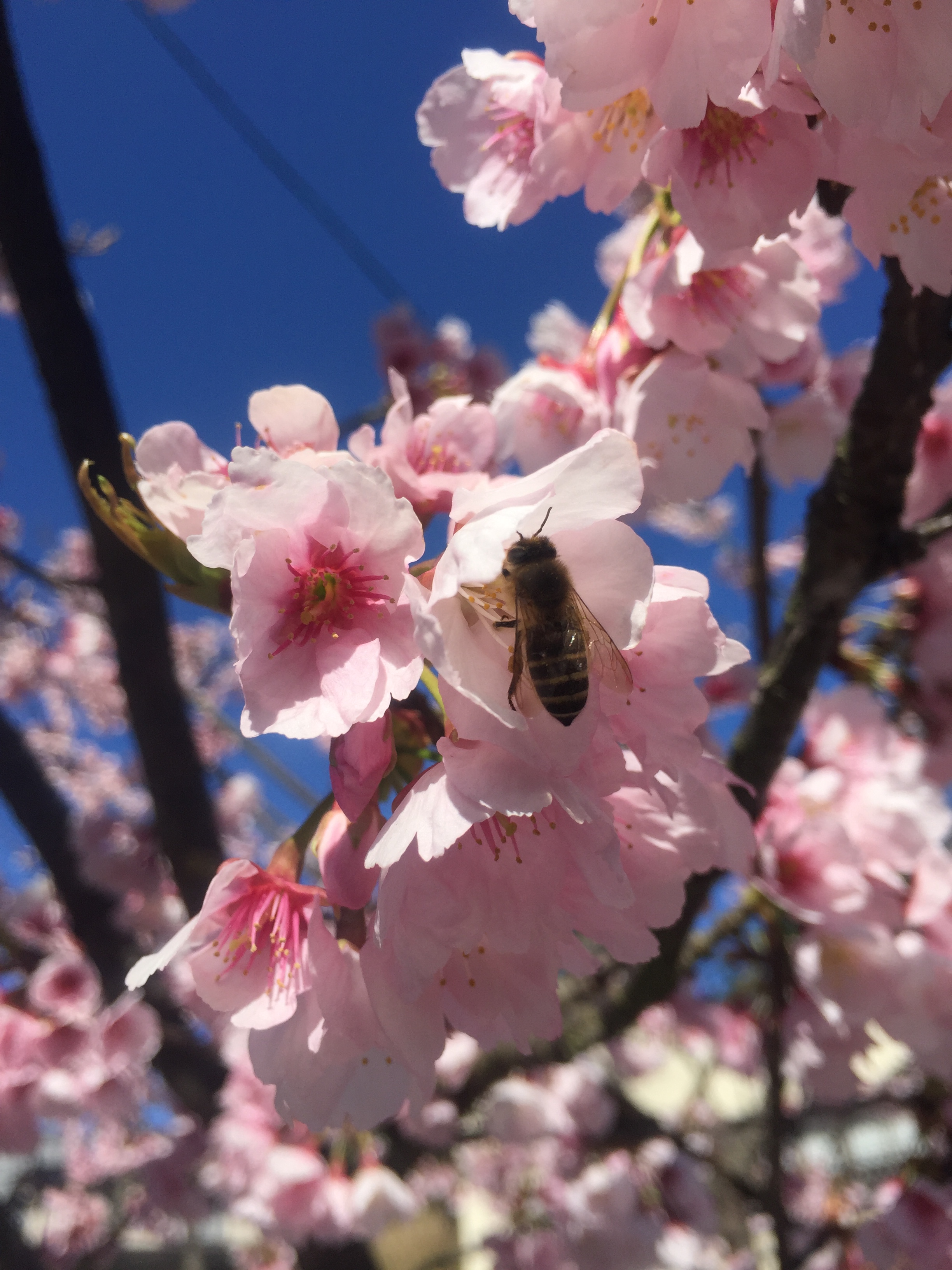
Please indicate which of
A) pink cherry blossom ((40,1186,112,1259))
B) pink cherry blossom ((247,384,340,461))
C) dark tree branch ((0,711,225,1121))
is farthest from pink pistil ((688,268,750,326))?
pink cherry blossom ((40,1186,112,1259))

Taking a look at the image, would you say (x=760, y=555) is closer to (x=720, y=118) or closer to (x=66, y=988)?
(x=720, y=118)

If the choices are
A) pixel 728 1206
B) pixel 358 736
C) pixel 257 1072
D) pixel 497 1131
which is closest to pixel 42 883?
pixel 497 1131

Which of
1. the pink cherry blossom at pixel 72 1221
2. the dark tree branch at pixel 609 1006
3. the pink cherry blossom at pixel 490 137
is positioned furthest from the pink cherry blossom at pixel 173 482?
the pink cherry blossom at pixel 72 1221

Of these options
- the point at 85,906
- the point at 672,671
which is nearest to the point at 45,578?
the point at 85,906

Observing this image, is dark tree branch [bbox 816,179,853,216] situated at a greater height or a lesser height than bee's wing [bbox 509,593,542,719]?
greater

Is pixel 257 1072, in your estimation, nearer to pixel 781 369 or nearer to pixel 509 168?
pixel 509 168

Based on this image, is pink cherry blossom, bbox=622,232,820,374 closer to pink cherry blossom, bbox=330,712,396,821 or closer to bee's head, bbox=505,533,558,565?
bee's head, bbox=505,533,558,565

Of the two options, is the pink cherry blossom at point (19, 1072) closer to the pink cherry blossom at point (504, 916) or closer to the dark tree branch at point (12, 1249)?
the dark tree branch at point (12, 1249)

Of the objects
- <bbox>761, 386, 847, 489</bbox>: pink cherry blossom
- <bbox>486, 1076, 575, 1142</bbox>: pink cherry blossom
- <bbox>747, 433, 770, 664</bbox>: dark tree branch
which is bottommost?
<bbox>486, 1076, 575, 1142</bbox>: pink cherry blossom
